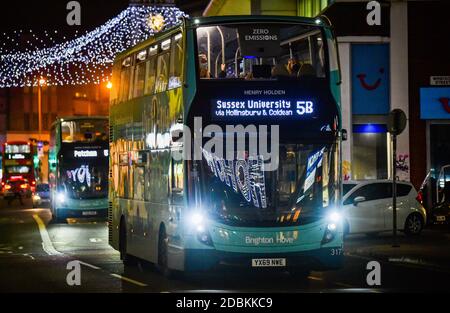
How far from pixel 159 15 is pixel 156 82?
25243 millimetres

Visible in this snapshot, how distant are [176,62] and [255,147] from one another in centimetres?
211

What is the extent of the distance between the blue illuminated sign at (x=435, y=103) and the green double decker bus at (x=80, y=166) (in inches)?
459

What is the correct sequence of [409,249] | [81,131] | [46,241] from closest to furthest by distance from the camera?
[409,249] < [46,241] < [81,131]

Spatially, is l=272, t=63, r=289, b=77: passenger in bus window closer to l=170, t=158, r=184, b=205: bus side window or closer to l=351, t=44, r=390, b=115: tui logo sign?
l=170, t=158, r=184, b=205: bus side window

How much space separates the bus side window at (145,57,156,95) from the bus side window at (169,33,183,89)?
1.52 meters

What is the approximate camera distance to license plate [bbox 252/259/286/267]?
16.7 m

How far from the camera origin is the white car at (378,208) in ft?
91.0

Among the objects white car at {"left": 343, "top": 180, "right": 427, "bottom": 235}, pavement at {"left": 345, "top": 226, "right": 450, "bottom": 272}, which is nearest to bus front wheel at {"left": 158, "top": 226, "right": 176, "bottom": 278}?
pavement at {"left": 345, "top": 226, "right": 450, "bottom": 272}

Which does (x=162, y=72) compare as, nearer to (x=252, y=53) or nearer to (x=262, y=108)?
(x=252, y=53)

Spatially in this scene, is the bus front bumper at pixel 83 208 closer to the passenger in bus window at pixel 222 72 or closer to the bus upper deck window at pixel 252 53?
the bus upper deck window at pixel 252 53

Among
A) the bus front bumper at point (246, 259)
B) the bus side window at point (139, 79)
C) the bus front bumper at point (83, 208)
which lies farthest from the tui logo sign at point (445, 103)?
the bus front bumper at point (246, 259)

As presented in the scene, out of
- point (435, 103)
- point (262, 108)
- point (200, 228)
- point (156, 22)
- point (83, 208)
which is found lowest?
point (83, 208)

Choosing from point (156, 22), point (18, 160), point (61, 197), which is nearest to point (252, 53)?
point (61, 197)

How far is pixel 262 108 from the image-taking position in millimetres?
16844
